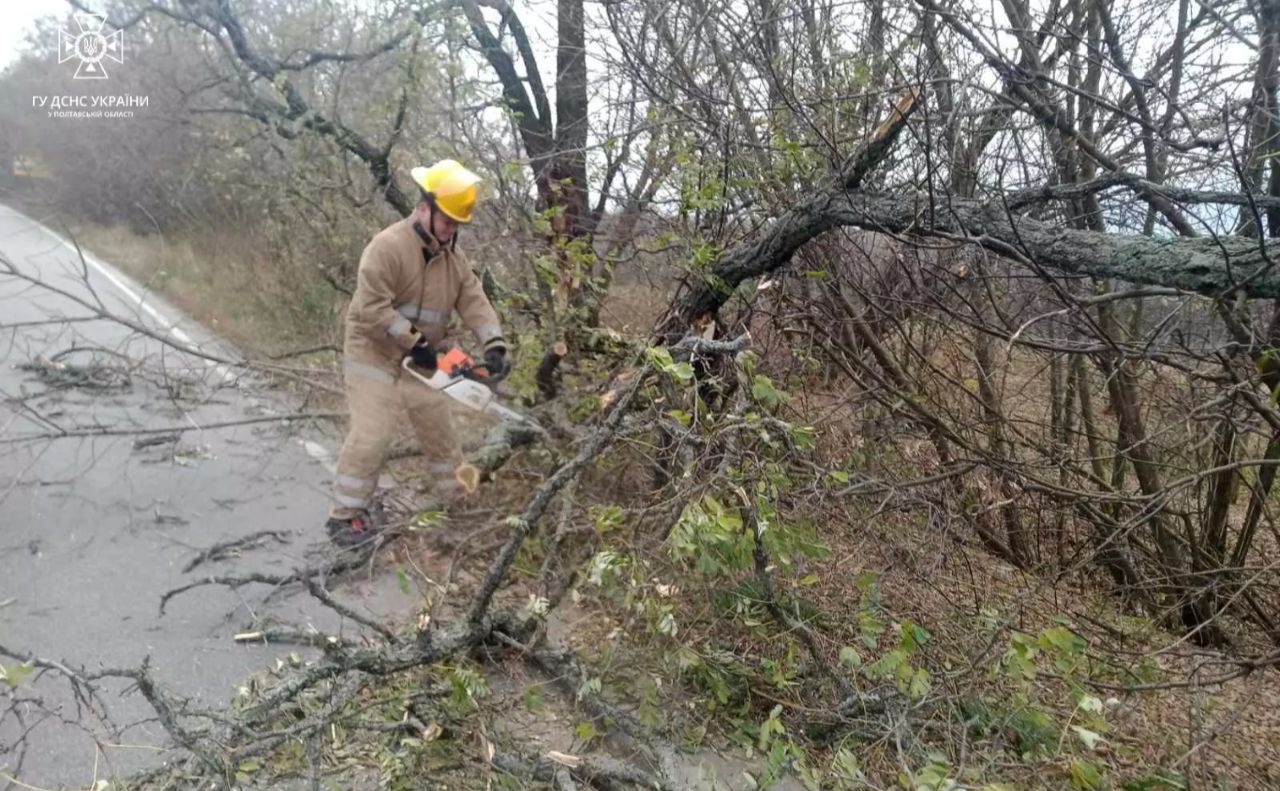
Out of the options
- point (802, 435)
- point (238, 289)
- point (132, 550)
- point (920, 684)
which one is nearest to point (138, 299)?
point (238, 289)

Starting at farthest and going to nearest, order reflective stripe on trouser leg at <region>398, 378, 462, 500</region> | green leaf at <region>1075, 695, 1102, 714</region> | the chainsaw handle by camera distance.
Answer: reflective stripe on trouser leg at <region>398, 378, 462, 500</region> → the chainsaw handle → green leaf at <region>1075, 695, 1102, 714</region>

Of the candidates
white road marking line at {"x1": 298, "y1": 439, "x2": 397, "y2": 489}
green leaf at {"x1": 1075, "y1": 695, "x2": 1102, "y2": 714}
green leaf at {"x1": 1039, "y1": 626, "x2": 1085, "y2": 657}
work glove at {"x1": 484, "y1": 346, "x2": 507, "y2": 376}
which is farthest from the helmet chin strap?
green leaf at {"x1": 1075, "y1": 695, "x2": 1102, "y2": 714}

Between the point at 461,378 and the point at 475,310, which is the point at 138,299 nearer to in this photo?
the point at 475,310

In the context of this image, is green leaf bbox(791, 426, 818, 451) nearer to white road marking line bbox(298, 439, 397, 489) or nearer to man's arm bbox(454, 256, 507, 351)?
man's arm bbox(454, 256, 507, 351)

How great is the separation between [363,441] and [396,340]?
54 cm

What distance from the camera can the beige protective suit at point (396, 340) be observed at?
4160 millimetres

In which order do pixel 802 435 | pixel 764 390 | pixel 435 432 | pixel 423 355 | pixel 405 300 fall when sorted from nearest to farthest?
pixel 802 435
pixel 764 390
pixel 423 355
pixel 405 300
pixel 435 432

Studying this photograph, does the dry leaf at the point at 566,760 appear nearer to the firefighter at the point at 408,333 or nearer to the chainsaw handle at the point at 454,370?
the firefighter at the point at 408,333

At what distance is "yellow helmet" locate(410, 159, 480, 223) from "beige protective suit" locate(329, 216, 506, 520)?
0.24 metres

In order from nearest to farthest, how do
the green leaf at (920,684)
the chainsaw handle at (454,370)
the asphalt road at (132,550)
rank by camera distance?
the green leaf at (920,684) < the asphalt road at (132,550) < the chainsaw handle at (454,370)

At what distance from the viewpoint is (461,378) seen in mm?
4348

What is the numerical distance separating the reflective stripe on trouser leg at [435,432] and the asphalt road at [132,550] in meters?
0.69

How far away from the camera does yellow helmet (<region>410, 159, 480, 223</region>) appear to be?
4.05 meters

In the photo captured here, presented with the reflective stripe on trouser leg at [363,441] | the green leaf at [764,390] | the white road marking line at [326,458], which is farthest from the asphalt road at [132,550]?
the green leaf at [764,390]
